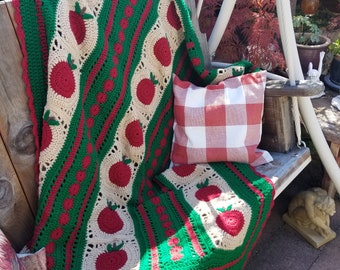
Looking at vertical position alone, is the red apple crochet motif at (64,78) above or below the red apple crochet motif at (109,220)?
above

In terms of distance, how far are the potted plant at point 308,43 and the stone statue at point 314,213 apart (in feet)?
2.30

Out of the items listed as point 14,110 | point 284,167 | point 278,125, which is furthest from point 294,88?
point 14,110

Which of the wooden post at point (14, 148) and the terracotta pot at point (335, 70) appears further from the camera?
the terracotta pot at point (335, 70)

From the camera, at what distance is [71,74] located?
1.00 m

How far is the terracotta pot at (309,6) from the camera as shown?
226 cm

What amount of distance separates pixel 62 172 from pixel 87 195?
0.12 metres

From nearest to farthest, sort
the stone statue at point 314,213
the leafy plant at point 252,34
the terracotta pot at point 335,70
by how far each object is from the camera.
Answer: the stone statue at point 314,213 → the leafy plant at point 252,34 → the terracotta pot at point 335,70

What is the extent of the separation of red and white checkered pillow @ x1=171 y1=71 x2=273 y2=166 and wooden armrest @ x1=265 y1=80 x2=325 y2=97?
0.11 ft

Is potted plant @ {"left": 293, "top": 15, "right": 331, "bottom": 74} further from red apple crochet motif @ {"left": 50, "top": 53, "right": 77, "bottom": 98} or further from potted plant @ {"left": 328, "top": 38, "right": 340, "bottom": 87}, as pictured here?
red apple crochet motif @ {"left": 50, "top": 53, "right": 77, "bottom": 98}

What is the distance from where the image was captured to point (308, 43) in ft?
6.37

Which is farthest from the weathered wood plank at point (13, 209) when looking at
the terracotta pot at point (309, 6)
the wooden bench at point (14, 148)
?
the terracotta pot at point (309, 6)

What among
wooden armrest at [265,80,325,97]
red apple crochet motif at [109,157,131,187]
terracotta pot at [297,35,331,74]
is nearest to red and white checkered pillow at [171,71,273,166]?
wooden armrest at [265,80,325,97]

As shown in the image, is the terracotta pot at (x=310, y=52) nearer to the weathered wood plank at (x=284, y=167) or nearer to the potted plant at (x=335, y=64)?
the potted plant at (x=335, y=64)

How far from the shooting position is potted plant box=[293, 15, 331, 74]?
6.08 ft
